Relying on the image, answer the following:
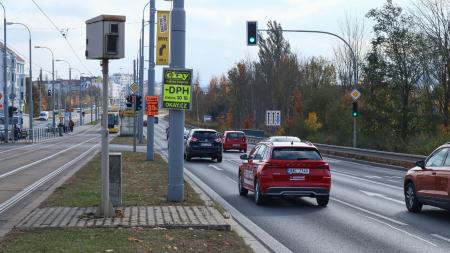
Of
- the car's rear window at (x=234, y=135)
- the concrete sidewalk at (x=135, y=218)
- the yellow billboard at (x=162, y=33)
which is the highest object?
the yellow billboard at (x=162, y=33)

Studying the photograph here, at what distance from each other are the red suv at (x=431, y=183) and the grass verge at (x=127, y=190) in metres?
4.52

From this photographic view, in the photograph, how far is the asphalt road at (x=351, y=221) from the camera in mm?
10633

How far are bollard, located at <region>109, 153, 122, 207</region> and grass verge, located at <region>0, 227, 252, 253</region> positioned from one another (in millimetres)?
2693

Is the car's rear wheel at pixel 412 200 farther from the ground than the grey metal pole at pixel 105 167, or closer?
closer

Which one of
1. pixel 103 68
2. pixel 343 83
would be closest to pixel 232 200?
pixel 103 68

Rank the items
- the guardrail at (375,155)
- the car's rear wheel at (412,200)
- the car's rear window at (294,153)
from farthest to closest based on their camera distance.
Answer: the guardrail at (375,155) < the car's rear window at (294,153) < the car's rear wheel at (412,200)

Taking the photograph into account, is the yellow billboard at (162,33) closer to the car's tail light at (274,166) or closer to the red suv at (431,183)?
the car's tail light at (274,166)

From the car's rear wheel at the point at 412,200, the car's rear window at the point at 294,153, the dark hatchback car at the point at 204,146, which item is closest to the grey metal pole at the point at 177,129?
the car's rear window at the point at 294,153

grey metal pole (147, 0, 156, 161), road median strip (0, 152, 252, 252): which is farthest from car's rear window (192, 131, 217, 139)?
road median strip (0, 152, 252, 252)

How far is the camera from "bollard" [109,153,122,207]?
1300 centimetres

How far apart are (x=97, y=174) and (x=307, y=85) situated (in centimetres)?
6042

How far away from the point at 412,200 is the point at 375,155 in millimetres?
21669

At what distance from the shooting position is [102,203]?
11.4 metres

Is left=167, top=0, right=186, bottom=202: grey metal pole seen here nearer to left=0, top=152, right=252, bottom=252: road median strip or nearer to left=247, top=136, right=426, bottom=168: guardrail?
left=0, top=152, right=252, bottom=252: road median strip
